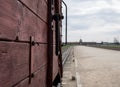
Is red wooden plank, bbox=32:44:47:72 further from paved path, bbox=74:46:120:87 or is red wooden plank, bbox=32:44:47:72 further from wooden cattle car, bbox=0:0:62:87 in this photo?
paved path, bbox=74:46:120:87

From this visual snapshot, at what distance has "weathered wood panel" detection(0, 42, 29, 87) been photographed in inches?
66.8

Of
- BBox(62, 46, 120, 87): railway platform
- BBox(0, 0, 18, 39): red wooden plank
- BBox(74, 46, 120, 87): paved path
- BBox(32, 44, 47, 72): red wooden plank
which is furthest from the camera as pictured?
BBox(74, 46, 120, 87): paved path

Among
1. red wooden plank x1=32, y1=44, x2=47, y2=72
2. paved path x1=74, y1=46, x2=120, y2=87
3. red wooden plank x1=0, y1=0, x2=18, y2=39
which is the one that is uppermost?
red wooden plank x1=0, y1=0, x2=18, y2=39

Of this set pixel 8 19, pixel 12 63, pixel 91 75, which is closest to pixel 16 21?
pixel 8 19

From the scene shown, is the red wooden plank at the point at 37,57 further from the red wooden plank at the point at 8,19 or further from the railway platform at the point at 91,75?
the railway platform at the point at 91,75

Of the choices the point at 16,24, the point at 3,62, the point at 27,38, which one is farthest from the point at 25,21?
the point at 3,62

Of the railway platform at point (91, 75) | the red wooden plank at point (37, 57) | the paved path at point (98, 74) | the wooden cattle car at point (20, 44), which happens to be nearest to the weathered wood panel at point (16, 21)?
the wooden cattle car at point (20, 44)

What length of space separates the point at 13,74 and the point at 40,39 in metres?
1.21

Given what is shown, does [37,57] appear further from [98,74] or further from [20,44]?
[98,74]

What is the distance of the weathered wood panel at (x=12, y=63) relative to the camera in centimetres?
170

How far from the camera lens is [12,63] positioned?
6.13ft

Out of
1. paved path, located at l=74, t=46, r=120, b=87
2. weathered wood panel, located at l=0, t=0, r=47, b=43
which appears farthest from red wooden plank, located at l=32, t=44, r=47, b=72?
paved path, located at l=74, t=46, r=120, b=87

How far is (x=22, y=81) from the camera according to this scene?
2.17 metres

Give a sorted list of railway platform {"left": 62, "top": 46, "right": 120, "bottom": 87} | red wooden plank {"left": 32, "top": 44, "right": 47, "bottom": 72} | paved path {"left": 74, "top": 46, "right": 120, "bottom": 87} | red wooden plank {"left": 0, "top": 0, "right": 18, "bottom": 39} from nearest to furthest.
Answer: red wooden plank {"left": 0, "top": 0, "right": 18, "bottom": 39}, red wooden plank {"left": 32, "top": 44, "right": 47, "bottom": 72}, railway platform {"left": 62, "top": 46, "right": 120, "bottom": 87}, paved path {"left": 74, "top": 46, "right": 120, "bottom": 87}
